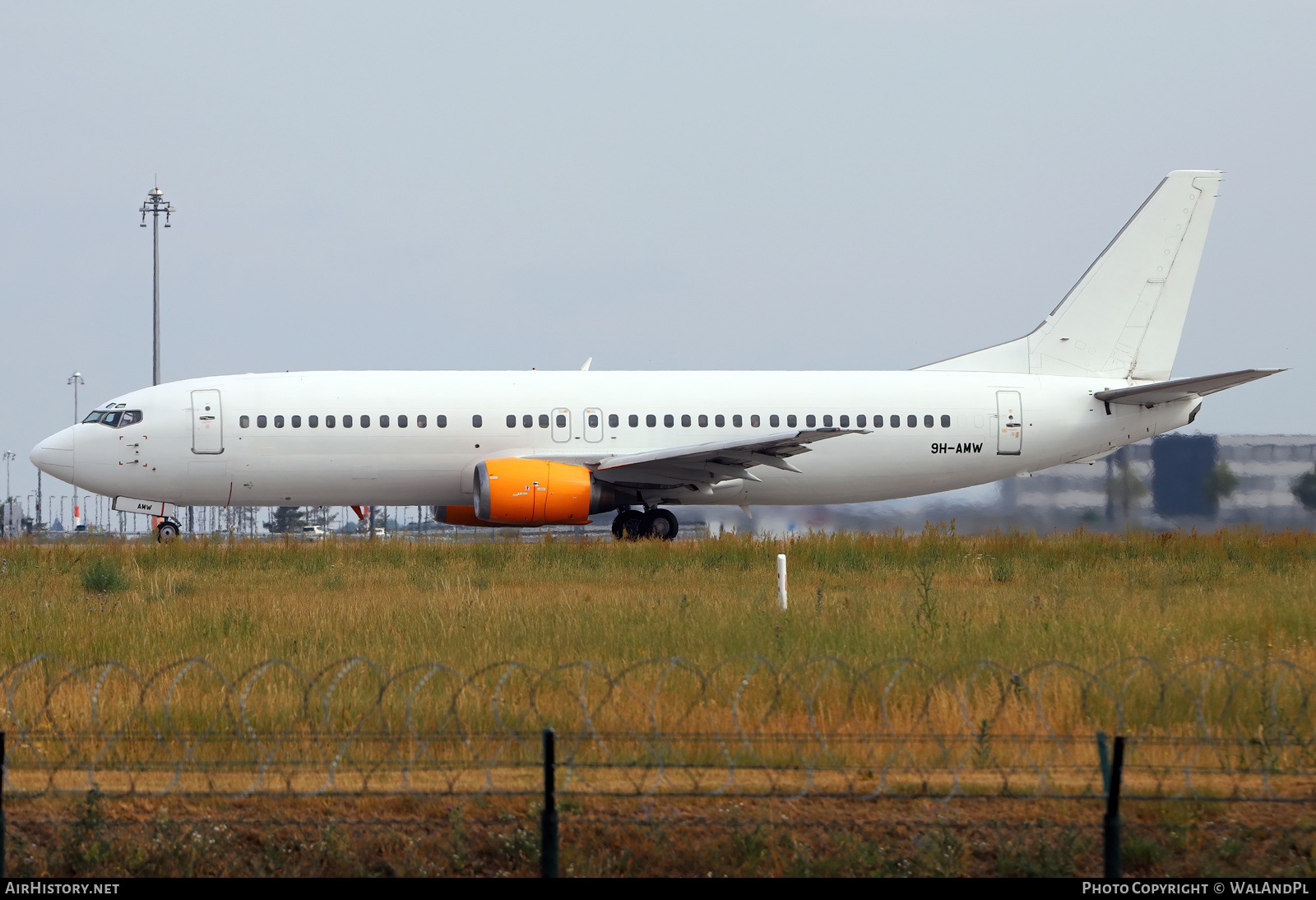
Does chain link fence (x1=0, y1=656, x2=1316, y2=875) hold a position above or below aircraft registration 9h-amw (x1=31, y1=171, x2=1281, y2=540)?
below


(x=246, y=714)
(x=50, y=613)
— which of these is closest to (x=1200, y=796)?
(x=246, y=714)

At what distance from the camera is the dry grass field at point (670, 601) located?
12227 millimetres

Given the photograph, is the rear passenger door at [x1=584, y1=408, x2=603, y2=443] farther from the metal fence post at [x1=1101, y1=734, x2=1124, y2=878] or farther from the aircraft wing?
the metal fence post at [x1=1101, y1=734, x2=1124, y2=878]

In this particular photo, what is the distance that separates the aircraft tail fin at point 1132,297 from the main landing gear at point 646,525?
7.76 meters

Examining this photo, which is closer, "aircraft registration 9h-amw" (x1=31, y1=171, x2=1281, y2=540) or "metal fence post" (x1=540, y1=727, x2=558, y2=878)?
"metal fence post" (x1=540, y1=727, x2=558, y2=878)

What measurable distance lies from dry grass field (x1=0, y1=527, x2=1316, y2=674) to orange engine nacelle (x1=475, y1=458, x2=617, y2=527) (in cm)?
146

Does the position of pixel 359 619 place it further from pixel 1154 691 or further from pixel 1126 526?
pixel 1126 526

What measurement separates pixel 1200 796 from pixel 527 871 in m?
4.06

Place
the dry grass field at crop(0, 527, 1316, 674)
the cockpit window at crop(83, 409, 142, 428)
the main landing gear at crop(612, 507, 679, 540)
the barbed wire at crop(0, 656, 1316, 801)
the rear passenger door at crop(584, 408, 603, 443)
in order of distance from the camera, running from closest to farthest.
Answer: the barbed wire at crop(0, 656, 1316, 801) < the dry grass field at crop(0, 527, 1316, 674) < the cockpit window at crop(83, 409, 142, 428) < the rear passenger door at crop(584, 408, 603, 443) < the main landing gear at crop(612, 507, 679, 540)

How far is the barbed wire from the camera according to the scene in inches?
323

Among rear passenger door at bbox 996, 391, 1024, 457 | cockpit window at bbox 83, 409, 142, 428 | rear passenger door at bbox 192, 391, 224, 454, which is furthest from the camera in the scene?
rear passenger door at bbox 996, 391, 1024, 457

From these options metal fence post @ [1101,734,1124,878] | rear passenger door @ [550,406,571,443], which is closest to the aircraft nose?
rear passenger door @ [550,406,571,443]

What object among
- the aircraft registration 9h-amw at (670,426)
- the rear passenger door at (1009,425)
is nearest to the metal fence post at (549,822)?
the aircraft registration 9h-amw at (670,426)

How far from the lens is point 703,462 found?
85.4ft
